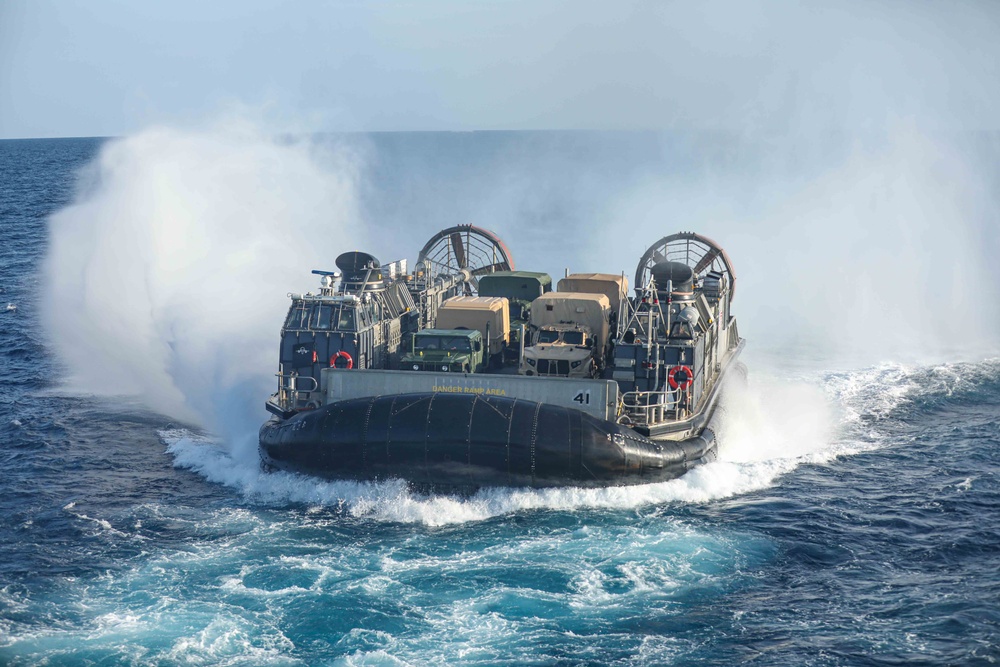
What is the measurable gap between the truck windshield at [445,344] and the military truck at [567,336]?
1.40 m

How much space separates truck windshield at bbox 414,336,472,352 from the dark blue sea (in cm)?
431

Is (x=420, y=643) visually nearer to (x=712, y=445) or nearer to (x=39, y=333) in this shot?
(x=712, y=445)

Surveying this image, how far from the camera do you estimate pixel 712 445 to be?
78.0ft

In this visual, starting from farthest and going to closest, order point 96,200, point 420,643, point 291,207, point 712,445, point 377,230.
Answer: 1. point 377,230
2. point 291,207
3. point 96,200
4. point 712,445
5. point 420,643

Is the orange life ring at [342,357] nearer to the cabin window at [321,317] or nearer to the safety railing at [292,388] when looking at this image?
the safety railing at [292,388]

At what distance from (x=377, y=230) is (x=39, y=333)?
77.5ft

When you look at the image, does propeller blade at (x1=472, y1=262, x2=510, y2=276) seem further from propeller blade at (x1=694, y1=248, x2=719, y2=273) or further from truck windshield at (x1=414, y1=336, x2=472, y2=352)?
truck windshield at (x1=414, y1=336, x2=472, y2=352)

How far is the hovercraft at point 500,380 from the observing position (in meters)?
21.0

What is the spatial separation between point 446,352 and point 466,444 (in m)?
3.95

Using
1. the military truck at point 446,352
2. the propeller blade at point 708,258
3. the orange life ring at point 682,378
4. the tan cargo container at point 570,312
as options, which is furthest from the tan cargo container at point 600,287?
the orange life ring at point 682,378

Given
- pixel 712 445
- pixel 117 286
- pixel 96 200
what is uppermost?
pixel 96 200

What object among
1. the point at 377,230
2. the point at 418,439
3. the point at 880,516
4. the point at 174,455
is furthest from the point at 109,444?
the point at 377,230

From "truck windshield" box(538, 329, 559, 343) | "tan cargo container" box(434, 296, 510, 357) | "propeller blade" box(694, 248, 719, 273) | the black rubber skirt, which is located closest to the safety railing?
the black rubber skirt

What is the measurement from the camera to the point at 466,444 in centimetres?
2083
